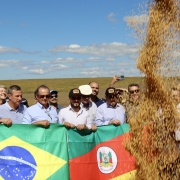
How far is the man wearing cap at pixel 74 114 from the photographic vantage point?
22.2 ft

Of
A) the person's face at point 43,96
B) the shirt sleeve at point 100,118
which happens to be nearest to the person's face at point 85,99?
the shirt sleeve at point 100,118

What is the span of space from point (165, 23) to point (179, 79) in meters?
0.97

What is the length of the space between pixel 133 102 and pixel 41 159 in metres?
1.95

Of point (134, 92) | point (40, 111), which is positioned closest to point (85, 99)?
point (134, 92)

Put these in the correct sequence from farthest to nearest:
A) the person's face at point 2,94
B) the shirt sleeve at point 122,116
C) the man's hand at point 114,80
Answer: the man's hand at point 114,80 < the person's face at point 2,94 < the shirt sleeve at point 122,116

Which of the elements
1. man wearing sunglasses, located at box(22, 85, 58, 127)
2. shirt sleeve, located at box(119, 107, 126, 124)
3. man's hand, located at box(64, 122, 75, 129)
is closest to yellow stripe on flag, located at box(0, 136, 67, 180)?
man wearing sunglasses, located at box(22, 85, 58, 127)

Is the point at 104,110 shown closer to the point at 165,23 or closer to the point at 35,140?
the point at 35,140

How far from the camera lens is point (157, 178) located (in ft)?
21.2

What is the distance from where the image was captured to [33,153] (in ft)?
21.5

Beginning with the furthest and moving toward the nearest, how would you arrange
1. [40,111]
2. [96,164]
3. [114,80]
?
[114,80]
[96,164]
[40,111]

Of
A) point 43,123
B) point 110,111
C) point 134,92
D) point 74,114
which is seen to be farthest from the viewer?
point 110,111

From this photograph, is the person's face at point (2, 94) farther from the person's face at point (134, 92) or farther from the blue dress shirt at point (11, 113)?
the person's face at point (134, 92)

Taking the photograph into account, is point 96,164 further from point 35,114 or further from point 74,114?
point 35,114

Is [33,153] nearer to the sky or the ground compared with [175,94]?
nearer to the ground
